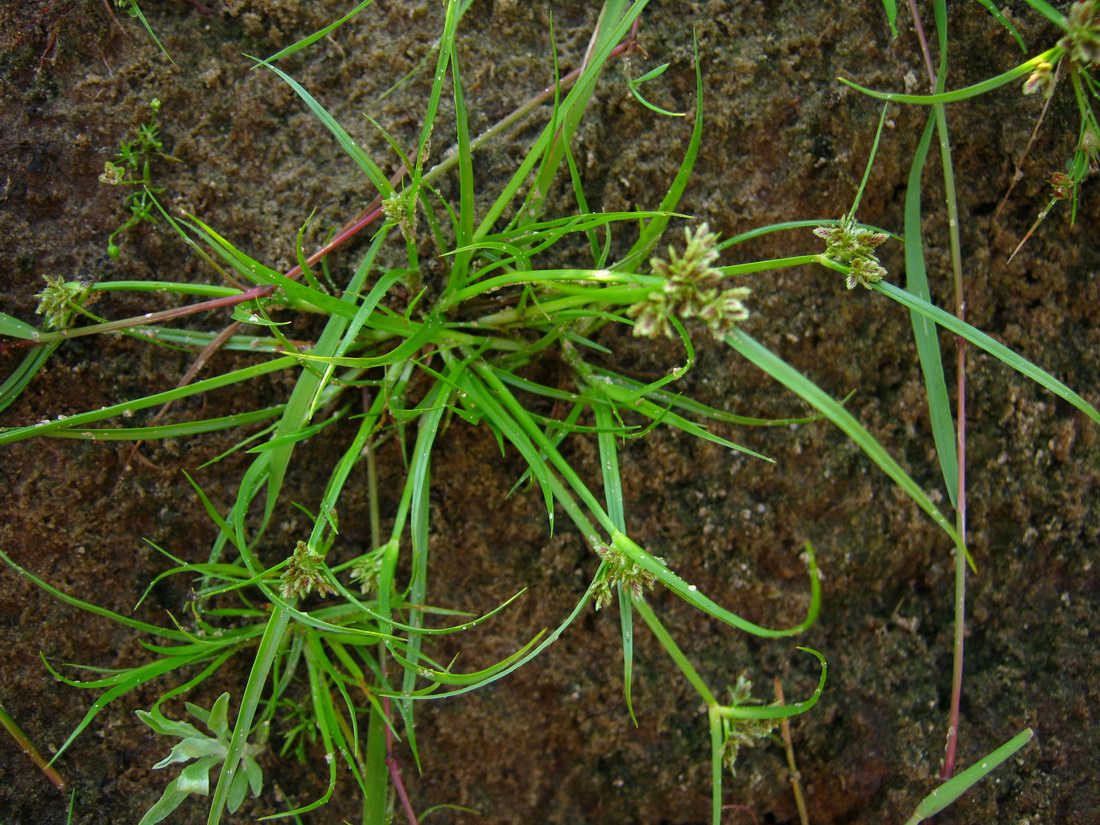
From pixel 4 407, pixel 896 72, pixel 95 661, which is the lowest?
pixel 95 661

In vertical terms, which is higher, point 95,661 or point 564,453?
point 564,453

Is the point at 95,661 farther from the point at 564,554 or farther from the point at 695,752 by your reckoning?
the point at 695,752

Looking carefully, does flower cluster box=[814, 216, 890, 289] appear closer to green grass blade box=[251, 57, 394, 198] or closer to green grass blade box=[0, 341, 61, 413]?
green grass blade box=[251, 57, 394, 198]

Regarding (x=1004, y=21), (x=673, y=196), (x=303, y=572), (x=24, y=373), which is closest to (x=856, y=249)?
(x=673, y=196)

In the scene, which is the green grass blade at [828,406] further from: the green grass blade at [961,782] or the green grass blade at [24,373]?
the green grass blade at [24,373]

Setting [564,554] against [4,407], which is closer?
[4,407]

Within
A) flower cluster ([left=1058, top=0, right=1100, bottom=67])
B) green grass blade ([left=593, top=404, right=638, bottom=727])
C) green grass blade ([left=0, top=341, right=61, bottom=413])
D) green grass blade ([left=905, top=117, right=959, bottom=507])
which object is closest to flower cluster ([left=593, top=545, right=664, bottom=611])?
green grass blade ([left=593, top=404, right=638, bottom=727])

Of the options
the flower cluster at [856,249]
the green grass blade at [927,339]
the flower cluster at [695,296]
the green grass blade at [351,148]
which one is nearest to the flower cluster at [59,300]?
the green grass blade at [351,148]

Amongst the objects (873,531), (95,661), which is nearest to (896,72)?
(873,531)
